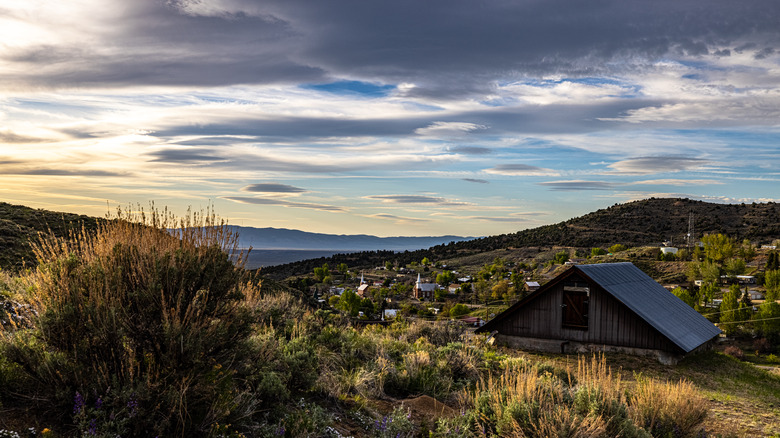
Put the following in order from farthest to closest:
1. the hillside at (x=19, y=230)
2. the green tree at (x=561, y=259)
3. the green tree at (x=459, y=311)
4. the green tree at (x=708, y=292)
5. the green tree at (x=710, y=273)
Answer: the green tree at (x=561, y=259) → the green tree at (x=459, y=311) → the green tree at (x=710, y=273) → the green tree at (x=708, y=292) → the hillside at (x=19, y=230)

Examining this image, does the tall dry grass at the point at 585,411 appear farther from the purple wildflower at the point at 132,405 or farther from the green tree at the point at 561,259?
the green tree at the point at 561,259

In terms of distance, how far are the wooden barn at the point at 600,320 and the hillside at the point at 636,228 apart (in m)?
77.5

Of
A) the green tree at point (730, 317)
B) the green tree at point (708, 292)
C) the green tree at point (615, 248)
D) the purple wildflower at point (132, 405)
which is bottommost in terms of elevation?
the green tree at point (730, 317)

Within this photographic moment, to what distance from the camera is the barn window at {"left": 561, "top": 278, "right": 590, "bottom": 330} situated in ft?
65.9

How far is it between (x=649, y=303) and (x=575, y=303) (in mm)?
3301

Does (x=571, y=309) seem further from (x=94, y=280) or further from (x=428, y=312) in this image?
(x=428, y=312)

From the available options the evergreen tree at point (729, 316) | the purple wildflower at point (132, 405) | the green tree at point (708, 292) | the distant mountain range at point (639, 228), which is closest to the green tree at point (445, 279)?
the distant mountain range at point (639, 228)

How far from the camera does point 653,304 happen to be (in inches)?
827

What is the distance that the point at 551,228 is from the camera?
388 ft

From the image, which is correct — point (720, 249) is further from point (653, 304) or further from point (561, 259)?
point (653, 304)

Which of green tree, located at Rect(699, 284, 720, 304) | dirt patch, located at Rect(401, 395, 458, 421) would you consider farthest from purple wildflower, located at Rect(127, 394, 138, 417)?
green tree, located at Rect(699, 284, 720, 304)

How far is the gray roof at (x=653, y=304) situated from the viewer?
1884 cm

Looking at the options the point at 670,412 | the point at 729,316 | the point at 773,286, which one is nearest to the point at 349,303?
the point at 729,316

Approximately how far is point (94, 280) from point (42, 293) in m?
0.59
